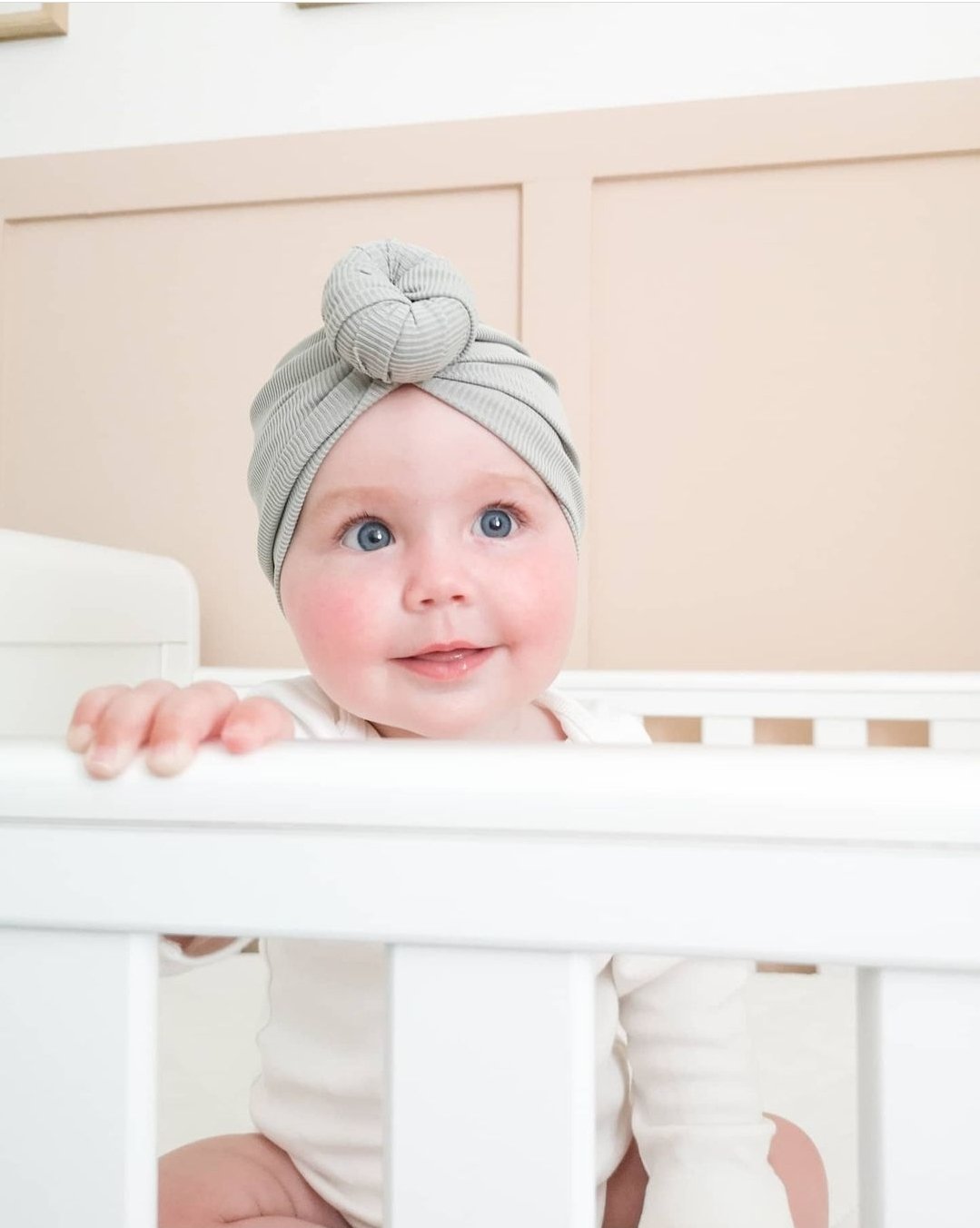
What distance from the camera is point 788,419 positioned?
4.38ft

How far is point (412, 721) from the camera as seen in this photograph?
543mm

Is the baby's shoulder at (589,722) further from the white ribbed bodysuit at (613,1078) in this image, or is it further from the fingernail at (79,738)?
the fingernail at (79,738)

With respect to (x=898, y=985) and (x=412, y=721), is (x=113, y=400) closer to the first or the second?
(x=412, y=721)

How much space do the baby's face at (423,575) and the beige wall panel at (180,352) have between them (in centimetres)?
90

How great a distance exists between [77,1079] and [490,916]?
0.45 feet

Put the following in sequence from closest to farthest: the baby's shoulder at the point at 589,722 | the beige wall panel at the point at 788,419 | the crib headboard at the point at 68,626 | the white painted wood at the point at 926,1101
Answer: the white painted wood at the point at 926,1101 → the baby's shoulder at the point at 589,722 → the crib headboard at the point at 68,626 → the beige wall panel at the point at 788,419

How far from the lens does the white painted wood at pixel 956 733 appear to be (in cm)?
112

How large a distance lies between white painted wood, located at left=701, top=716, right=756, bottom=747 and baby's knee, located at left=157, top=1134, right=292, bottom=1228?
686mm

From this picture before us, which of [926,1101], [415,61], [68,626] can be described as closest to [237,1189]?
[926,1101]

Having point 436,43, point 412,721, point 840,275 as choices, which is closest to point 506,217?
point 436,43

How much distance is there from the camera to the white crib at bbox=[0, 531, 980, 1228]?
275 millimetres

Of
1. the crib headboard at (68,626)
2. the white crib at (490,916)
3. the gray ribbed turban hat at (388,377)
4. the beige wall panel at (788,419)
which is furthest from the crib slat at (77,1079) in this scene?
the beige wall panel at (788,419)

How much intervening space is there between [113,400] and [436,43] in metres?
0.67

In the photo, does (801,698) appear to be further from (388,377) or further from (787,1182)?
(388,377)
